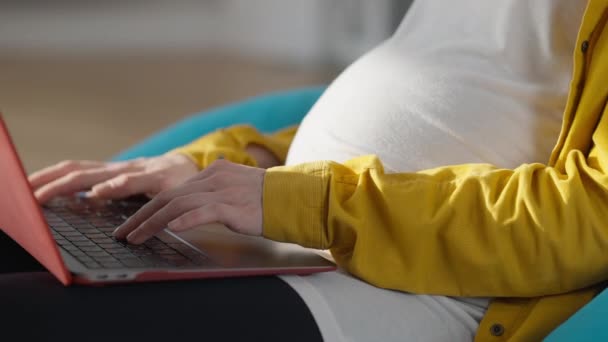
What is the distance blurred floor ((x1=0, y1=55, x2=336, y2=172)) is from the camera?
127 inches

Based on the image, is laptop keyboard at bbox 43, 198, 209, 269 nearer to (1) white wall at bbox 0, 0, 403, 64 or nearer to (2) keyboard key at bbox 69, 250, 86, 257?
(2) keyboard key at bbox 69, 250, 86, 257

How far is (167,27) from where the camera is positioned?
541 centimetres

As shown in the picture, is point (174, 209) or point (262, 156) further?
point (262, 156)

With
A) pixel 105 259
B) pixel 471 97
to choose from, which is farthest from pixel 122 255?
pixel 471 97

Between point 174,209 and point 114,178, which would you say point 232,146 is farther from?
point 174,209

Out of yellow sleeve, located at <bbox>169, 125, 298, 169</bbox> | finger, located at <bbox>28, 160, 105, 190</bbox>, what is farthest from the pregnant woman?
finger, located at <bbox>28, 160, 105, 190</bbox>

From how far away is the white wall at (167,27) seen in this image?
15.4 feet

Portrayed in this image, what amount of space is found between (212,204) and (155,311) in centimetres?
14

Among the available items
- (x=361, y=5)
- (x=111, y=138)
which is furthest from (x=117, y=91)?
(x=361, y=5)

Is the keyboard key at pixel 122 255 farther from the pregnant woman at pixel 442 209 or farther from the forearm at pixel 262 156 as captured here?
the forearm at pixel 262 156

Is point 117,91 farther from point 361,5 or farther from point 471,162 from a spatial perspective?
point 471,162

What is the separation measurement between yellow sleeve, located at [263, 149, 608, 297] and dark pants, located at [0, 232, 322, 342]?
88 millimetres

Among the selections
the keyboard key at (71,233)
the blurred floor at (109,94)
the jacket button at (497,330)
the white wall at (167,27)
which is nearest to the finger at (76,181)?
the keyboard key at (71,233)

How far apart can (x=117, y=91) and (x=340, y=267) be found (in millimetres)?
3295
